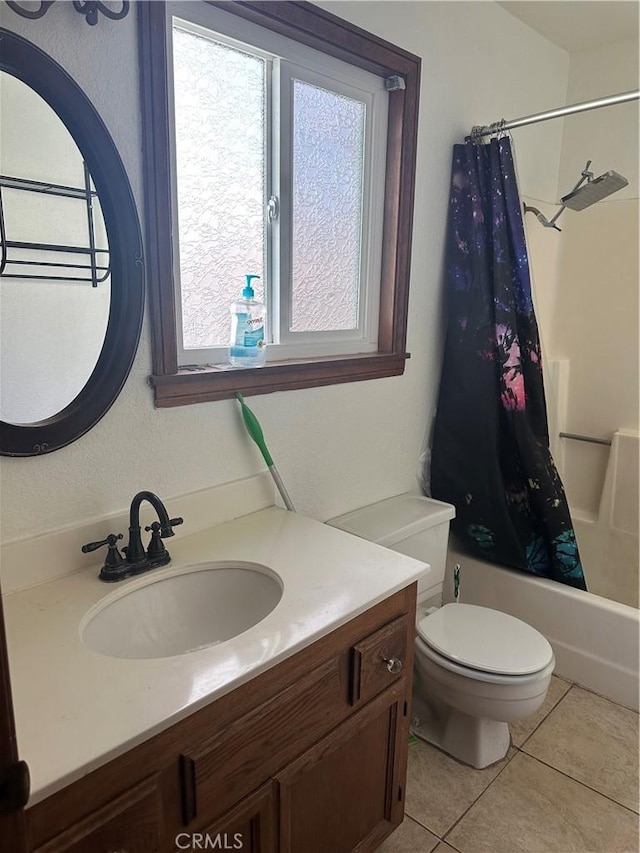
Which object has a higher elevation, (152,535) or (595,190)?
(595,190)

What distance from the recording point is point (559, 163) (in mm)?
2559

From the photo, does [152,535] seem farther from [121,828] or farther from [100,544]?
[121,828]

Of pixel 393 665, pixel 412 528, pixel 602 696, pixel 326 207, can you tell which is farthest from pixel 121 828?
pixel 602 696

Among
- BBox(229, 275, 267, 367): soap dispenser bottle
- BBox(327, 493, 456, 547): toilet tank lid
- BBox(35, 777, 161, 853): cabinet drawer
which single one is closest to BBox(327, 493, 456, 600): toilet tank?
BBox(327, 493, 456, 547): toilet tank lid

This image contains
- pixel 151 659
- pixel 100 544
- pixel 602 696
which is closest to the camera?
pixel 151 659

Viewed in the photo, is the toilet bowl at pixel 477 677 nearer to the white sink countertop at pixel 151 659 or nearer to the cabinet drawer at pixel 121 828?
the white sink countertop at pixel 151 659

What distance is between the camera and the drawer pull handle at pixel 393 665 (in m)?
1.28

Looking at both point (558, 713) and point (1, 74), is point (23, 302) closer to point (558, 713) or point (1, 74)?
point (1, 74)

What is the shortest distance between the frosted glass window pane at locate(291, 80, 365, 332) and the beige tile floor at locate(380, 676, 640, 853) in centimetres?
142

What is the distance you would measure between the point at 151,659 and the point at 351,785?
1.94 feet

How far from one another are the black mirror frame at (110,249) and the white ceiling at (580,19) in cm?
165

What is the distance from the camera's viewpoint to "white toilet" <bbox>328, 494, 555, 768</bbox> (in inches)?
63.3

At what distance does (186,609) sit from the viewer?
4.32 ft

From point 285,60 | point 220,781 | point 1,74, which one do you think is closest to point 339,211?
point 285,60
